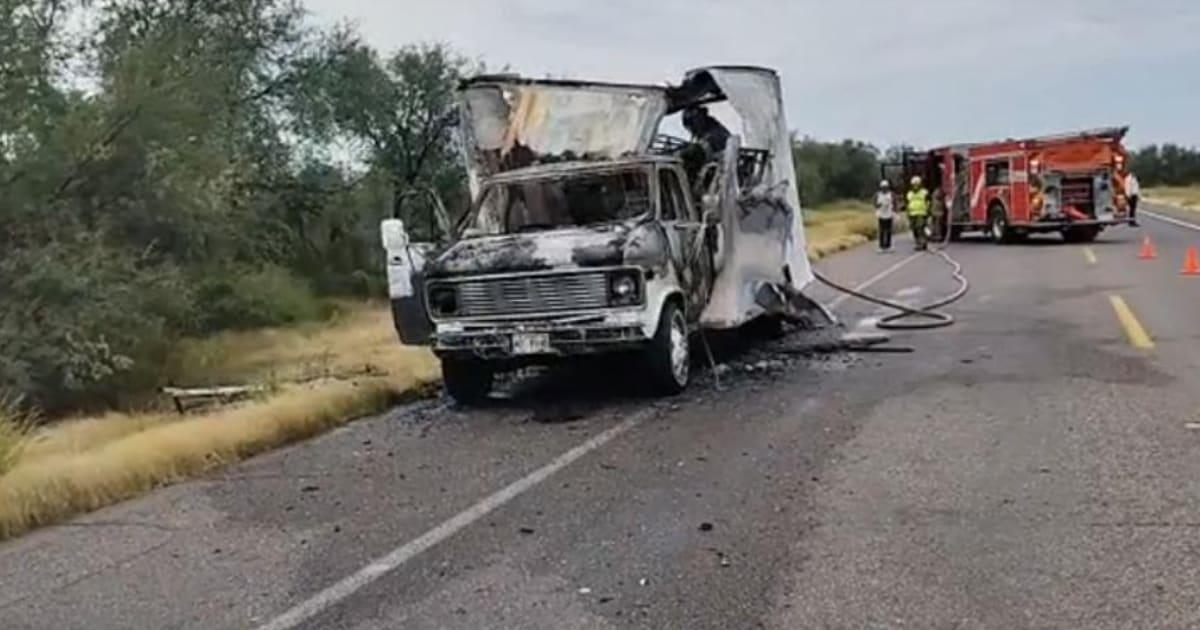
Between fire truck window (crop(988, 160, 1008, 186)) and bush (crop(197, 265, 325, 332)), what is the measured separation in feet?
59.4

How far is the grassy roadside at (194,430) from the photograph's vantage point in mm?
8180

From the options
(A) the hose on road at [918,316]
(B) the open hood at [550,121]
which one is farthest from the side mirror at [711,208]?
(A) the hose on road at [918,316]

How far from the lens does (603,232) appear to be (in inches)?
443

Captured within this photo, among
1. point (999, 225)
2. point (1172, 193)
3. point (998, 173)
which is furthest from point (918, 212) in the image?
point (1172, 193)

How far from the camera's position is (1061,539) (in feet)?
20.7

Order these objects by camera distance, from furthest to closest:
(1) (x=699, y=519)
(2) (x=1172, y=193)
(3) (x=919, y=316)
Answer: (2) (x=1172, y=193) → (3) (x=919, y=316) → (1) (x=699, y=519)

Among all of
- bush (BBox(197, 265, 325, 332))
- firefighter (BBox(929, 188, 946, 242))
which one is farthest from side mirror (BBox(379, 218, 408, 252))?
Result: firefighter (BBox(929, 188, 946, 242))

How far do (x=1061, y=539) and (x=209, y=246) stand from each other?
631 inches

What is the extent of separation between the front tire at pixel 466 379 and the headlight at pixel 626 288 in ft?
4.86

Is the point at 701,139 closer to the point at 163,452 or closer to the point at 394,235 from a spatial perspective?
the point at 394,235

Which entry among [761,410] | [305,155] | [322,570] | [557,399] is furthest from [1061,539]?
[305,155]

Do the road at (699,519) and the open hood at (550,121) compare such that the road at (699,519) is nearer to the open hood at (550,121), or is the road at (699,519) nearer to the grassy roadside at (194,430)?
the grassy roadside at (194,430)

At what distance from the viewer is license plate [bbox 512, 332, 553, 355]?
11.0m

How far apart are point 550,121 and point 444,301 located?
8.03 ft
